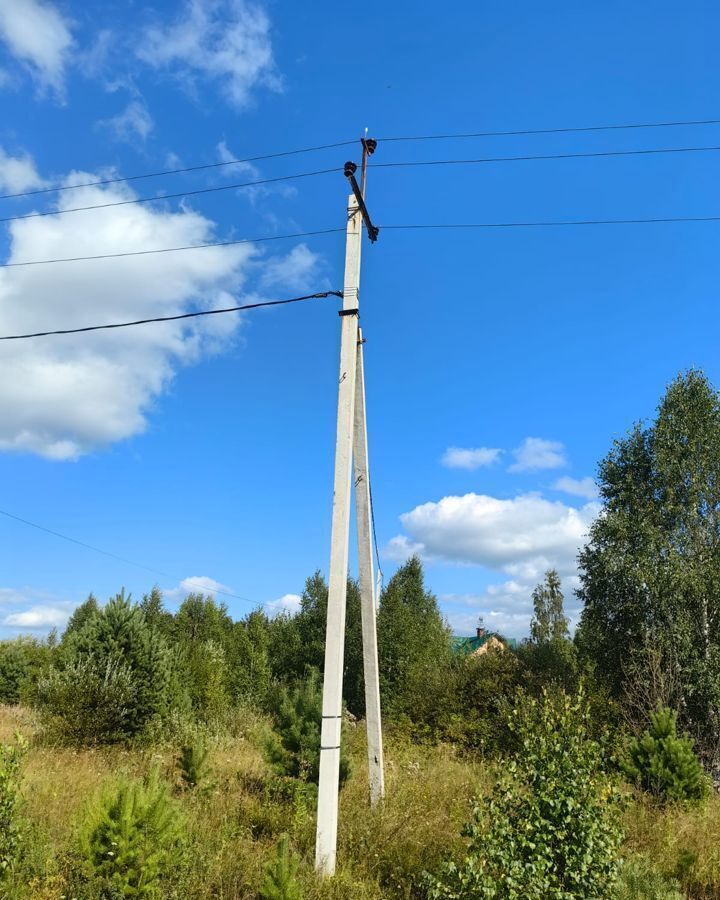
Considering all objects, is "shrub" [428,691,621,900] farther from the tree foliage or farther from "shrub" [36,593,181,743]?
the tree foliage

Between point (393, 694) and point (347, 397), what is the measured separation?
2185 centimetres

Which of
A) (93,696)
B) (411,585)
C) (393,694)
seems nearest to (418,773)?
(93,696)

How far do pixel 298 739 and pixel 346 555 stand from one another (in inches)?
171

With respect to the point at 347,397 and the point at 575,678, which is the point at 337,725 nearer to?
the point at 347,397

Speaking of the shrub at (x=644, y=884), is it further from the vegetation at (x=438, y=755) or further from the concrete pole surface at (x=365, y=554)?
the concrete pole surface at (x=365, y=554)

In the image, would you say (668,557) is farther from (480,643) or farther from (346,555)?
(480,643)

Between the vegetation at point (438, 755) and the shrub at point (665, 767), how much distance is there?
1.5 inches

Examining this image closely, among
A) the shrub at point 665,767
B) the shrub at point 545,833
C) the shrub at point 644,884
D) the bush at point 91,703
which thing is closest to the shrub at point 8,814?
the shrub at point 545,833

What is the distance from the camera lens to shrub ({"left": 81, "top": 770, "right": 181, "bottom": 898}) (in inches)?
215

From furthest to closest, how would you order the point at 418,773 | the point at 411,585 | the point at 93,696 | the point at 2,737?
the point at 411,585 → the point at 2,737 → the point at 93,696 → the point at 418,773

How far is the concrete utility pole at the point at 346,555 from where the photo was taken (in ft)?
22.0

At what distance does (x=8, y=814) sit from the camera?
18.6 ft

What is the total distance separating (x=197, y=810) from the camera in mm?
8297

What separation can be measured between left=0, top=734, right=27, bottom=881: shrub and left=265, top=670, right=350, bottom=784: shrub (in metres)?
4.55
